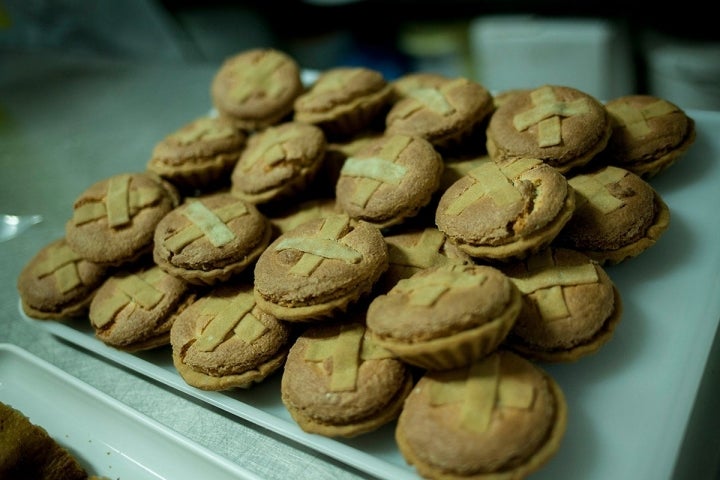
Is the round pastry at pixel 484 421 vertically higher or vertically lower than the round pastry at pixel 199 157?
lower

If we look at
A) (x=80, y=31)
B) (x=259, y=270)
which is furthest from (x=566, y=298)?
(x=80, y=31)

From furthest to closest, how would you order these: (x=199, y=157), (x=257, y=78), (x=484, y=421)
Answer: (x=257, y=78), (x=199, y=157), (x=484, y=421)

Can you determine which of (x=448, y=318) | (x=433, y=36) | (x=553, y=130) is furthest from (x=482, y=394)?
(x=433, y=36)

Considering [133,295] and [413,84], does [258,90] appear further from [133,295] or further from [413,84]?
[133,295]

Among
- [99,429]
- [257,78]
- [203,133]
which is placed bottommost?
[99,429]

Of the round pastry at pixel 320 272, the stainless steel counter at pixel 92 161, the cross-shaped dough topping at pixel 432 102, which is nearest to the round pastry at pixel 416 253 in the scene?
the round pastry at pixel 320 272

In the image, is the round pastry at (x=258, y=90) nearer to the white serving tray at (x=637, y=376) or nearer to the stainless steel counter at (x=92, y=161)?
the stainless steel counter at (x=92, y=161)
